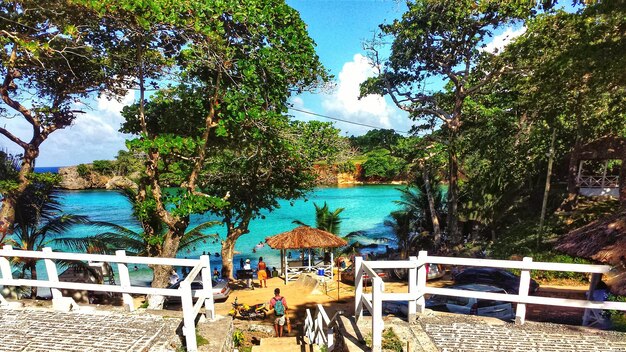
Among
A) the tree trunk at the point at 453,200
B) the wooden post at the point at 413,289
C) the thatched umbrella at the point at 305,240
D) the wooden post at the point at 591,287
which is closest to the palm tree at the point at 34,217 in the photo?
the thatched umbrella at the point at 305,240

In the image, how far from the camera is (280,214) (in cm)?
5403

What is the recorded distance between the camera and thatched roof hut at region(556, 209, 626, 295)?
633 centimetres

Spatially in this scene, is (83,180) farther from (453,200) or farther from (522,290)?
(522,290)

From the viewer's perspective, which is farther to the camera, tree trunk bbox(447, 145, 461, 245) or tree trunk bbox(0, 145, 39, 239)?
tree trunk bbox(447, 145, 461, 245)

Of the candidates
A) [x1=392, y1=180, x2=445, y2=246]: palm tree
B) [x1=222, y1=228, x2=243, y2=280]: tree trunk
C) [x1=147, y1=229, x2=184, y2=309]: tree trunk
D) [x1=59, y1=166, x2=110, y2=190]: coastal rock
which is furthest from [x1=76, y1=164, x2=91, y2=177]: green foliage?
[x1=147, y1=229, x2=184, y2=309]: tree trunk

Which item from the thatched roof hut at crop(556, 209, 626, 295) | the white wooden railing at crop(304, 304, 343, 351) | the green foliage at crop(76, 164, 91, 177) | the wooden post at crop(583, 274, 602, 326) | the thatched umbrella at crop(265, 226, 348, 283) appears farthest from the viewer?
the green foliage at crop(76, 164, 91, 177)

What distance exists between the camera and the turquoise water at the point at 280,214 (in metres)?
33.2

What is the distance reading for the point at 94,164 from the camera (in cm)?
8662

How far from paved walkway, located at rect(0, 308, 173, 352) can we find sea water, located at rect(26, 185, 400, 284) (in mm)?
10022

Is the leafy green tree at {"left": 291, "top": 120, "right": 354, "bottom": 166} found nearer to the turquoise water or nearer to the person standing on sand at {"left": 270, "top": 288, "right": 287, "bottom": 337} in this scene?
the person standing on sand at {"left": 270, "top": 288, "right": 287, "bottom": 337}

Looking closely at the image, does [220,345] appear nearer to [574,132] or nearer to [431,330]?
[431,330]

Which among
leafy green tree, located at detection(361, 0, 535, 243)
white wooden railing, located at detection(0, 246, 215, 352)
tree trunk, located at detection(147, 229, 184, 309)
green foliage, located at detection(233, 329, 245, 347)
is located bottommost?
green foliage, located at detection(233, 329, 245, 347)

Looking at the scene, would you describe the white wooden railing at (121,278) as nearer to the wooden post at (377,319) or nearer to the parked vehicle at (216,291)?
the wooden post at (377,319)

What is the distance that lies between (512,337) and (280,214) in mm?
49945
